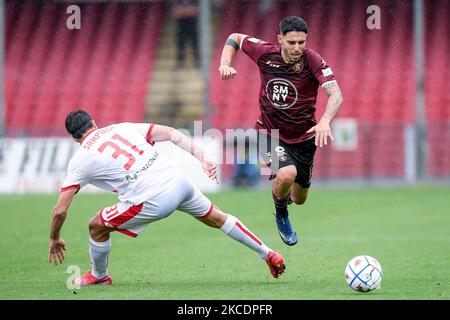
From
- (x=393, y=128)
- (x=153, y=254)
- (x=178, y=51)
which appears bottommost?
(x=153, y=254)

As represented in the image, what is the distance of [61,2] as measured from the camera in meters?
A: 30.4

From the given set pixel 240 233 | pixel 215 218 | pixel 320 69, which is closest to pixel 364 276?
pixel 240 233

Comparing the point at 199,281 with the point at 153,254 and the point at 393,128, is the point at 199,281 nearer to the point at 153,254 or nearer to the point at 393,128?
the point at 153,254

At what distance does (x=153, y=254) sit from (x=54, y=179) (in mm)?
11157

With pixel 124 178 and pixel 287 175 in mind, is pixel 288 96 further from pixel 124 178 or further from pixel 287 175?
pixel 124 178

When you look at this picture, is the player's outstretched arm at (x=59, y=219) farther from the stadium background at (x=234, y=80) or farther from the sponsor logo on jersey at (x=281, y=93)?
the stadium background at (x=234, y=80)

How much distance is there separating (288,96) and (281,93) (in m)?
0.08

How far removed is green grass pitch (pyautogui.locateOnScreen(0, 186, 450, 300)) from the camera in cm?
843

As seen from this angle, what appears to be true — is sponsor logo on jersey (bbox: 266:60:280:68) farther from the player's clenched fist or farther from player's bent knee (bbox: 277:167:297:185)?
player's bent knee (bbox: 277:167:297:185)

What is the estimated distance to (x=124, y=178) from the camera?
855 cm

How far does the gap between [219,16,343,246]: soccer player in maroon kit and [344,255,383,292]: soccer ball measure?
1834 mm

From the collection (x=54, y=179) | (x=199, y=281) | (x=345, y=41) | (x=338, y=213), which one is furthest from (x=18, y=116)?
(x=199, y=281)

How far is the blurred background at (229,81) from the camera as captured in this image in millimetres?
24547

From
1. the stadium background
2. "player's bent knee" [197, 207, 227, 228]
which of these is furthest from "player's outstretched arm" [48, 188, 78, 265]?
the stadium background
